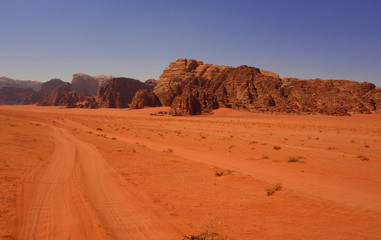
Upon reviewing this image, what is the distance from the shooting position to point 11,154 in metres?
11.2

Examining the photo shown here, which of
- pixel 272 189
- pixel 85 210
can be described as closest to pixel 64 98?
pixel 85 210

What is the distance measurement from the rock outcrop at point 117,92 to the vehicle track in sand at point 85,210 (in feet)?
335

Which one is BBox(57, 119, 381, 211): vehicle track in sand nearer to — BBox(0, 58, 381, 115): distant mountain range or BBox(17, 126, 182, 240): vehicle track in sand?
BBox(17, 126, 182, 240): vehicle track in sand

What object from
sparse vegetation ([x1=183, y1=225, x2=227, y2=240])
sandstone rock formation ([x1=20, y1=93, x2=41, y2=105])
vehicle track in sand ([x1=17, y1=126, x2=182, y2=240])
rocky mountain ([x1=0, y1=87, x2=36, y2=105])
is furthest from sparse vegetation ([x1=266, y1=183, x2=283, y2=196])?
rocky mountain ([x1=0, y1=87, x2=36, y2=105])

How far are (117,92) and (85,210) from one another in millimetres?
114187

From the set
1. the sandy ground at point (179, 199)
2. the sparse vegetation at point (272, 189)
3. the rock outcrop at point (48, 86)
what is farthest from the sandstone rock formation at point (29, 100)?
the sparse vegetation at point (272, 189)

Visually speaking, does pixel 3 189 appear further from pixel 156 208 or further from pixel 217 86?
pixel 217 86

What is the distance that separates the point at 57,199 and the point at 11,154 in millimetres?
7223

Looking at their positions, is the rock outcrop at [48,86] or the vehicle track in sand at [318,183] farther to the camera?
the rock outcrop at [48,86]

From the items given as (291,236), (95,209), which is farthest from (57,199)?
(291,236)

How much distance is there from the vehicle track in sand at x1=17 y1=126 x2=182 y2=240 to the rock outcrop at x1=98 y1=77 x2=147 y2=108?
102187mm

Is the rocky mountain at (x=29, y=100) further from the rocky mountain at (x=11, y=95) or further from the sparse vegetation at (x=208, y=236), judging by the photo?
the sparse vegetation at (x=208, y=236)

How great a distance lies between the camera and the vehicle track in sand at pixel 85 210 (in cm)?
456

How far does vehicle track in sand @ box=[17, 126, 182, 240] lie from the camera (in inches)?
180
